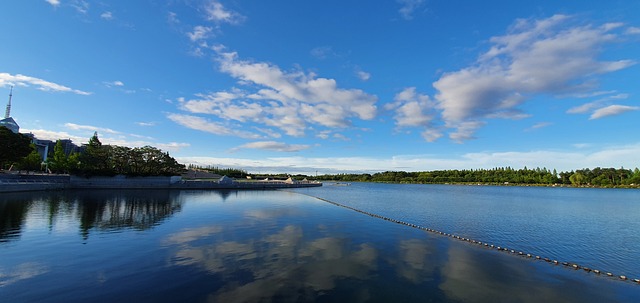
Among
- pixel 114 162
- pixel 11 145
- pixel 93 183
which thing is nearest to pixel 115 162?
pixel 114 162

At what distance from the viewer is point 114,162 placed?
63688 millimetres

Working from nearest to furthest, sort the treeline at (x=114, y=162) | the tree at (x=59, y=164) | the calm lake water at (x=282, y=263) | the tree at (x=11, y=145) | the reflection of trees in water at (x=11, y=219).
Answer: the calm lake water at (x=282, y=263) < the reflection of trees in water at (x=11, y=219) < the tree at (x=11, y=145) < the treeline at (x=114, y=162) < the tree at (x=59, y=164)

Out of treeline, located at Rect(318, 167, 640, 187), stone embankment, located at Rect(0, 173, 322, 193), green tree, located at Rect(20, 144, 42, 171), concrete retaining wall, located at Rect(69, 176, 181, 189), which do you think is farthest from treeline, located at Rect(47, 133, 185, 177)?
treeline, located at Rect(318, 167, 640, 187)

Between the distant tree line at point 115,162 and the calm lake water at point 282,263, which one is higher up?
the distant tree line at point 115,162

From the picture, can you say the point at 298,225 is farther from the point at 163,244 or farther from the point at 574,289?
the point at 574,289

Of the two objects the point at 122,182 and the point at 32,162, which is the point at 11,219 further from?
the point at 32,162

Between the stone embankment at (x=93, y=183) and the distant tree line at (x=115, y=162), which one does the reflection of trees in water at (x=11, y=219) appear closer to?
the stone embankment at (x=93, y=183)

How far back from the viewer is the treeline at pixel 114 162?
59.5m

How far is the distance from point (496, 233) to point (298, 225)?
15483 mm

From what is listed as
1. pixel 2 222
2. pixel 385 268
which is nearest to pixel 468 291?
pixel 385 268

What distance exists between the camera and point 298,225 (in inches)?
858

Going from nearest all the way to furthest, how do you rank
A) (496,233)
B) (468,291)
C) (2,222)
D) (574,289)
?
(468,291), (574,289), (2,222), (496,233)

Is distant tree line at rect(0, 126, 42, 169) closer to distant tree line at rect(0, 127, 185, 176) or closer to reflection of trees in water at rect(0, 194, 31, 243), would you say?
distant tree line at rect(0, 127, 185, 176)

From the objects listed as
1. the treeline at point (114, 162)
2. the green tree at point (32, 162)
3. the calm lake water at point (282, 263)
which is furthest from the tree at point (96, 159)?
the calm lake water at point (282, 263)
